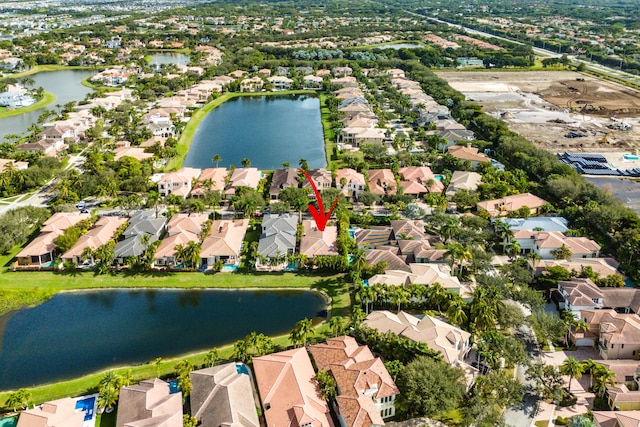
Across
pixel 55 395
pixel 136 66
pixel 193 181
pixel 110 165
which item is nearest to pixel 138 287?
pixel 55 395

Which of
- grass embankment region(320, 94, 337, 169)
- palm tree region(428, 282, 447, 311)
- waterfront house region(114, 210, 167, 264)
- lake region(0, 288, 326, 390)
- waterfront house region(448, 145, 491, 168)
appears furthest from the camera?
grass embankment region(320, 94, 337, 169)

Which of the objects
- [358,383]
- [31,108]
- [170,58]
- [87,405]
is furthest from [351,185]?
[170,58]

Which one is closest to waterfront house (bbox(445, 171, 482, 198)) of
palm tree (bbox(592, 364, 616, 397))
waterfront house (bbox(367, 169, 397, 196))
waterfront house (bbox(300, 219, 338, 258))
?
waterfront house (bbox(367, 169, 397, 196))

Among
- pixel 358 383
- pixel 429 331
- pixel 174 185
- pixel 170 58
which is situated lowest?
pixel 174 185

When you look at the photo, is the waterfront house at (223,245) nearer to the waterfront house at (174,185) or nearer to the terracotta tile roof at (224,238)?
the terracotta tile roof at (224,238)

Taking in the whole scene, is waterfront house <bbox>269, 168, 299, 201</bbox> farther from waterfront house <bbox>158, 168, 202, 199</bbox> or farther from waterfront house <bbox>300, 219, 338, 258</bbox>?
waterfront house <bbox>158, 168, 202, 199</bbox>

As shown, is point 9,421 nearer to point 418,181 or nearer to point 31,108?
point 418,181
